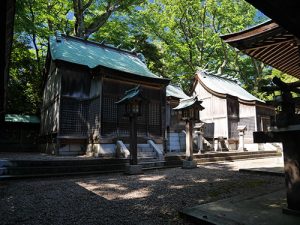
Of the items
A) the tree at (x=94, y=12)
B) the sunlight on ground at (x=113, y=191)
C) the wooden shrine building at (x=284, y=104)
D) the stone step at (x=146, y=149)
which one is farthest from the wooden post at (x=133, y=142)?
the tree at (x=94, y=12)

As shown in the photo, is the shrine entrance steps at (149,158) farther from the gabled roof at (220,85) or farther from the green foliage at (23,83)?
the green foliage at (23,83)

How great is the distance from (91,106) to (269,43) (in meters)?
11.5

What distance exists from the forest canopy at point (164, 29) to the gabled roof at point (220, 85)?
6.13 feet

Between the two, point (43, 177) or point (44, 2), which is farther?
point (44, 2)

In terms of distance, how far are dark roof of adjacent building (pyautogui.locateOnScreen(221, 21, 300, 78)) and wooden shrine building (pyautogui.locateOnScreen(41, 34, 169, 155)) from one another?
9428mm

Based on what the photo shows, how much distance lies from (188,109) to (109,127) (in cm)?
467

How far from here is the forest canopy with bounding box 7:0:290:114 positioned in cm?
2469

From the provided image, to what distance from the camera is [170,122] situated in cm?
2120

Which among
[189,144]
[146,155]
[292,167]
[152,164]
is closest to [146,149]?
[146,155]

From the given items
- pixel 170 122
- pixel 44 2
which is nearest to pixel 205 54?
pixel 170 122

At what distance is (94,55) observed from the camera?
680 inches

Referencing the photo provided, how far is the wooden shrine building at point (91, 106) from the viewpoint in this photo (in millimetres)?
13266

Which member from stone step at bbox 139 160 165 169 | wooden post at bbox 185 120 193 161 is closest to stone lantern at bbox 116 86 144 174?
stone step at bbox 139 160 165 169

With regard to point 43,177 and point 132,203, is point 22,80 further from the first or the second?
point 132,203
